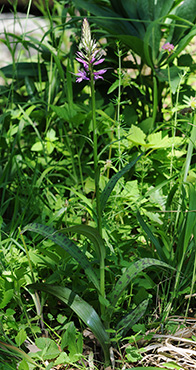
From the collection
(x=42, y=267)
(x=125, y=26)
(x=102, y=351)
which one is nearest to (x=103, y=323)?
(x=102, y=351)

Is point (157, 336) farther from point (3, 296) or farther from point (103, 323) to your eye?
point (3, 296)

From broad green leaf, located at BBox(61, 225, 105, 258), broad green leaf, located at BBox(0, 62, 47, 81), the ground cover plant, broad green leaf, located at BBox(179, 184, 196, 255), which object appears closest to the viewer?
broad green leaf, located at BBox(61, 225, 105, 258)

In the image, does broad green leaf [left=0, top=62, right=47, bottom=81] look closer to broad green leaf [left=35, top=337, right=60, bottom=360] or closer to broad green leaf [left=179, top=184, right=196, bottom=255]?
broad green leaf [left=179, top=184, right=196, bottom=255]

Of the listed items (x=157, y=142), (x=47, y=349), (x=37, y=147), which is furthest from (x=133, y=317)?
(x=37, y=147)

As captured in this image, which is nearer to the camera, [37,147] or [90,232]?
[90,232]

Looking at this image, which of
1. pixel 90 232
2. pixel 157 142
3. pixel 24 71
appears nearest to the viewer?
pixel 90 232

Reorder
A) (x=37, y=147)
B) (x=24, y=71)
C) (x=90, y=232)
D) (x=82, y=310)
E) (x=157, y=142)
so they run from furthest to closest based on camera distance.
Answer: (x=24, y=71)
(x=37, y=147)
(x=157, y=142)
(x=82, y=310)
(x=90, y=232)

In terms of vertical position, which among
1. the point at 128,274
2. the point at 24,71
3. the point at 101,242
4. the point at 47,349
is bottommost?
the point at 47,349

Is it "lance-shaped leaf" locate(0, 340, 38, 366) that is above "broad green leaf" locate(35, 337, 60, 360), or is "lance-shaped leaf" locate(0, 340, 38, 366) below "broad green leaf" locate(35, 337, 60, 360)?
above

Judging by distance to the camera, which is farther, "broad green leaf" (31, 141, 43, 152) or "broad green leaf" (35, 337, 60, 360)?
"broad green leaf" (31, 141, 43, 152)

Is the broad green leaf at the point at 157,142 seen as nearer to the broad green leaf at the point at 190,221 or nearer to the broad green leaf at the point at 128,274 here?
the broad green leaf at the point at 190,221

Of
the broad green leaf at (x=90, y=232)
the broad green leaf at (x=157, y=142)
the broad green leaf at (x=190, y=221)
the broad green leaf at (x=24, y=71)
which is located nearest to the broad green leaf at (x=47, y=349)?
the broad green leaf at (x=90, y=232)

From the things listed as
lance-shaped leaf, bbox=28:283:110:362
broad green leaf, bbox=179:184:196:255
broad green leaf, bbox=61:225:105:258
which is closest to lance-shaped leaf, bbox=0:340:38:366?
lance-shaped leaf, bbox=28:283:110:362

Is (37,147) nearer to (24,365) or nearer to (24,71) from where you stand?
(24,71)
